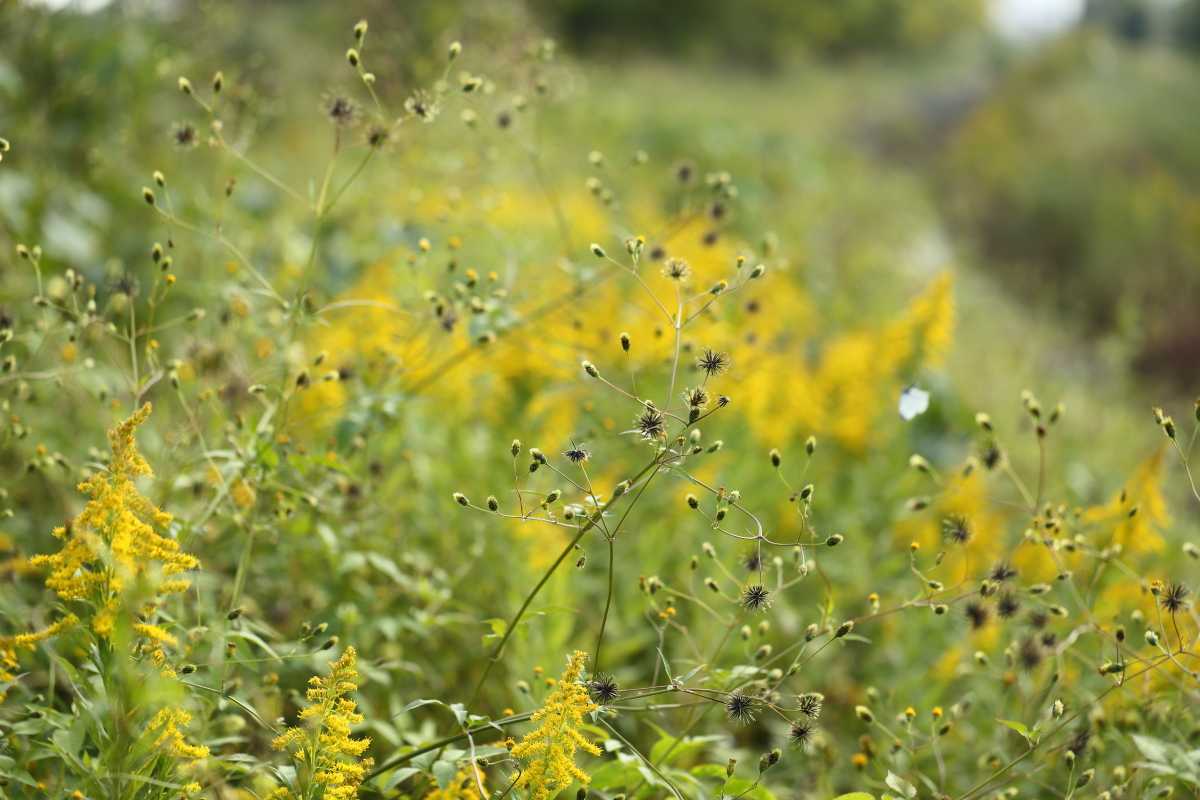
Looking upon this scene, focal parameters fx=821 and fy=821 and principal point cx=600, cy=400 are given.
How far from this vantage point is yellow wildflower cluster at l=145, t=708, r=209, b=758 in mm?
909

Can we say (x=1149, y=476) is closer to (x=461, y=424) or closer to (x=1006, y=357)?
(x=461, y=424)

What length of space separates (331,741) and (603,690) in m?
0.34

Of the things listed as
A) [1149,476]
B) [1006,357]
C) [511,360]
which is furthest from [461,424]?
[1006,357]

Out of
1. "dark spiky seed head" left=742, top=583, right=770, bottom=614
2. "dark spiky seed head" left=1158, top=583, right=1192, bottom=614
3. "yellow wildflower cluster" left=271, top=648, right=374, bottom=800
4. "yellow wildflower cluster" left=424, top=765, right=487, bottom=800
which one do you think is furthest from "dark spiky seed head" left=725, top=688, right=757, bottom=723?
"dark spiky seed head" left=1158, top=583, right=1192, bottom=614

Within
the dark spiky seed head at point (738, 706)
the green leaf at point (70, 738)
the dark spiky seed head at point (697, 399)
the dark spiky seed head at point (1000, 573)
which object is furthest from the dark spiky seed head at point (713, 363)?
the green leaf at point (70, 738)

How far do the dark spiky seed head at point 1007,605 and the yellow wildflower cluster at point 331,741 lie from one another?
98 cm

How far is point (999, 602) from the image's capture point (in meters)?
1.37

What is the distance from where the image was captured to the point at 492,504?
99cm

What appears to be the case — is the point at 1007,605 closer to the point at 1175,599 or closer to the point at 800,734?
the point at 1175,599

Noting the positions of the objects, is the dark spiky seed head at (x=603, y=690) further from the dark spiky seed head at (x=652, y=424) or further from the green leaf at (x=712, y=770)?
the dark spiky seed head at (x=652, y=424)

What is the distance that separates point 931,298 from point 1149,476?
35.5 inches

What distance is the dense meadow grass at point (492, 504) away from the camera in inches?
41.7

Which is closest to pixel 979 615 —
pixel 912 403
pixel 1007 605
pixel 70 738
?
pixel 1007 605

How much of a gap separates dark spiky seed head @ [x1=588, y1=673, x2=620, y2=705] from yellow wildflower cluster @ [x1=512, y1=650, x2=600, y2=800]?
5 cm
